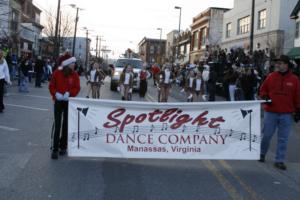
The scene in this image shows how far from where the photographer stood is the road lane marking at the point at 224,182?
248 inches

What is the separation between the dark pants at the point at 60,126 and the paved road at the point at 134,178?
303 millimetres

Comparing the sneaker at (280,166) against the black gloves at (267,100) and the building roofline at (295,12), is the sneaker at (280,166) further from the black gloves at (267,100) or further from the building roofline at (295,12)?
the building roofline at (295,12)

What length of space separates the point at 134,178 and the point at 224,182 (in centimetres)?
128

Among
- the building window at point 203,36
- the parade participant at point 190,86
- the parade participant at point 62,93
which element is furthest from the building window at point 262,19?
the parade participant at point 62,93

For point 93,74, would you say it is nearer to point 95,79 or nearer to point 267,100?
point 95,79

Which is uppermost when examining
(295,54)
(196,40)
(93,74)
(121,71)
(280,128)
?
(196,40)

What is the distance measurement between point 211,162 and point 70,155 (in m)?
2.41

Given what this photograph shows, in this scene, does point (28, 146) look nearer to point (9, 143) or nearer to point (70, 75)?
point (9, 143)

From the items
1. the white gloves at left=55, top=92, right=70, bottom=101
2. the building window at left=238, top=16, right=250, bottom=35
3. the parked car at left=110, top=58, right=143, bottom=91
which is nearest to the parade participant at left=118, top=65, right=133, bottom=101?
the parked car at left=110, top=58, right=143, bottom=91

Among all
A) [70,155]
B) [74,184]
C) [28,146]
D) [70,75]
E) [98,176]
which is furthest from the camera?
[28,146]

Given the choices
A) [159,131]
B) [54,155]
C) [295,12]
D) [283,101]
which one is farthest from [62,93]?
[295,12]

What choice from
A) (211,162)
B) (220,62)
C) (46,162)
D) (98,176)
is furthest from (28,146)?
(220,62)

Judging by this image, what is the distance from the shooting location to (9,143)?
9.47m

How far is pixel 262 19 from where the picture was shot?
38531 mm
